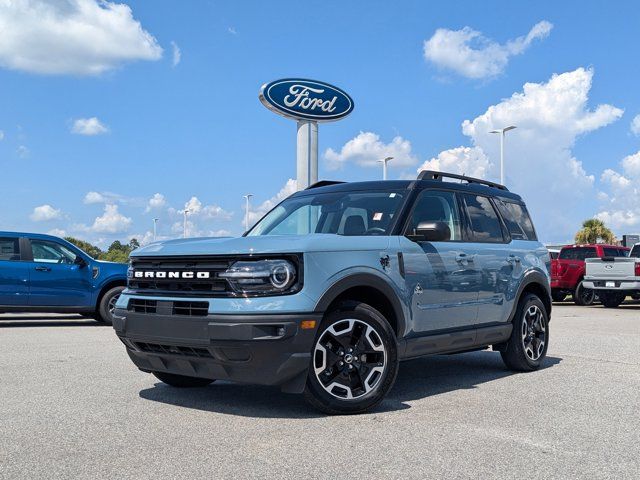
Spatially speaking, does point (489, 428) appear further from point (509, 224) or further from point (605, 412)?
point (509, 224)

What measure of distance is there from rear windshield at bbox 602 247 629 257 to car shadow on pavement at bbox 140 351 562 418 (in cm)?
1483

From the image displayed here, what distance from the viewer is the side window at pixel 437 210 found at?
19.5 ft

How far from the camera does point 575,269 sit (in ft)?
67.9

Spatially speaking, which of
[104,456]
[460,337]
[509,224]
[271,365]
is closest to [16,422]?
[104,456]

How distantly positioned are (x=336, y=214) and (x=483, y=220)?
170 cm

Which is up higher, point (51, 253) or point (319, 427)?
Answer: point (51, 253)

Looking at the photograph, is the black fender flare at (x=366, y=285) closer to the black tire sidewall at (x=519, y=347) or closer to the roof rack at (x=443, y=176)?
the roof rack at (x=443, y=176)

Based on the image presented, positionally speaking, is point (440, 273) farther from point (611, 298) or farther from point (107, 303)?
point (611, 298)

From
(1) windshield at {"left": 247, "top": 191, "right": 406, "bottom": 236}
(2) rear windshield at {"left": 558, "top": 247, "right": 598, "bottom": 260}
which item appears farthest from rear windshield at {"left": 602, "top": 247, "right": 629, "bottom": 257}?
(1) windshield at {"left": 247, "top": 191, "right": 406, "bottom": 236}

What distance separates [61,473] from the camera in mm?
3631

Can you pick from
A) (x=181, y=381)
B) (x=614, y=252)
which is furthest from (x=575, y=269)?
(x=181, y=381)

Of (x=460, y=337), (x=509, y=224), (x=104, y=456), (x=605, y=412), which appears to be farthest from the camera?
(x=509, y=224)

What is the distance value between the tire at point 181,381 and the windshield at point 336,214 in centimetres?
145

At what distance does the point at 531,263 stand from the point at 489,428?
318cm
